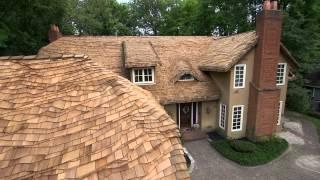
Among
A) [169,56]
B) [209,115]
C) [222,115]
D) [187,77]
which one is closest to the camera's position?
[222,115]

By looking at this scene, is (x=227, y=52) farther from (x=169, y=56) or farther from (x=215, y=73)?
(x=169, y=56)

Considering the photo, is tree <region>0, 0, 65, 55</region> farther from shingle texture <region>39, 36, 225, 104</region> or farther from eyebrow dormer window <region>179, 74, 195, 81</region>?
eyebrow dormer window <region>179, 74, 195, 81</region>

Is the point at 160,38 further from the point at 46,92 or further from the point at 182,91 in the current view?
the point at 46,92

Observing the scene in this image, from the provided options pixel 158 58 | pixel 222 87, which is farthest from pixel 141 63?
pixel 222 87

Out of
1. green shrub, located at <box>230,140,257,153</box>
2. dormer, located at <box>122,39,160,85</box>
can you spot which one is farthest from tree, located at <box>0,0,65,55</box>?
green shrub, located at <box>230,140,257,153</box>

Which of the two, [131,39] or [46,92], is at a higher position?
[131,39]

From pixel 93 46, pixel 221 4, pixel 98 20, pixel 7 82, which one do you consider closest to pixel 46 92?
pixel 7 82
